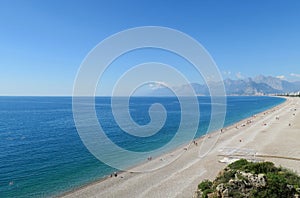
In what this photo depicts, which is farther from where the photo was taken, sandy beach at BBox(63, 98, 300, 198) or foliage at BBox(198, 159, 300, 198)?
sandy beach at BBox(63, 98, 300, 198)

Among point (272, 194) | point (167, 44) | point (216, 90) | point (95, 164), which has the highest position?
point (167, 44)

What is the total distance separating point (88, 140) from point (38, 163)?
46.5ft

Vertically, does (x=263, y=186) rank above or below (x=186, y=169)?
above

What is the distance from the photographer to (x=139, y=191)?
774 inches

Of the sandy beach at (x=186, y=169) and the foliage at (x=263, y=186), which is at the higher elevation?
the foliage at (x=263, y=186)

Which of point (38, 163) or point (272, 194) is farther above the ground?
point (272, 194)

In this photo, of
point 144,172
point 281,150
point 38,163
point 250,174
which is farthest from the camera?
point 281,150

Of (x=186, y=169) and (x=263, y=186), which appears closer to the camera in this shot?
(x=263, y=186)

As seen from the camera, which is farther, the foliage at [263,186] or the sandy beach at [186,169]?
the sandy beach at [186,169]

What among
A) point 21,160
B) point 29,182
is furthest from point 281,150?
point 21,160

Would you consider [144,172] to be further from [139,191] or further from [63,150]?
[63,150]

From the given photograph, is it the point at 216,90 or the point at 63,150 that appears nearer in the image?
the point at 216,90

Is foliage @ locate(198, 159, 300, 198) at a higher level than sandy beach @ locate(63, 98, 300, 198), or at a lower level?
higher

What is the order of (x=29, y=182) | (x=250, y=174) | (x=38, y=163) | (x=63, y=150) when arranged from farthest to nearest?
1. (x=63, y=150)
2. (x=38, y=163)
3. (x=29, y=182)
4. (x=250, y=174)
